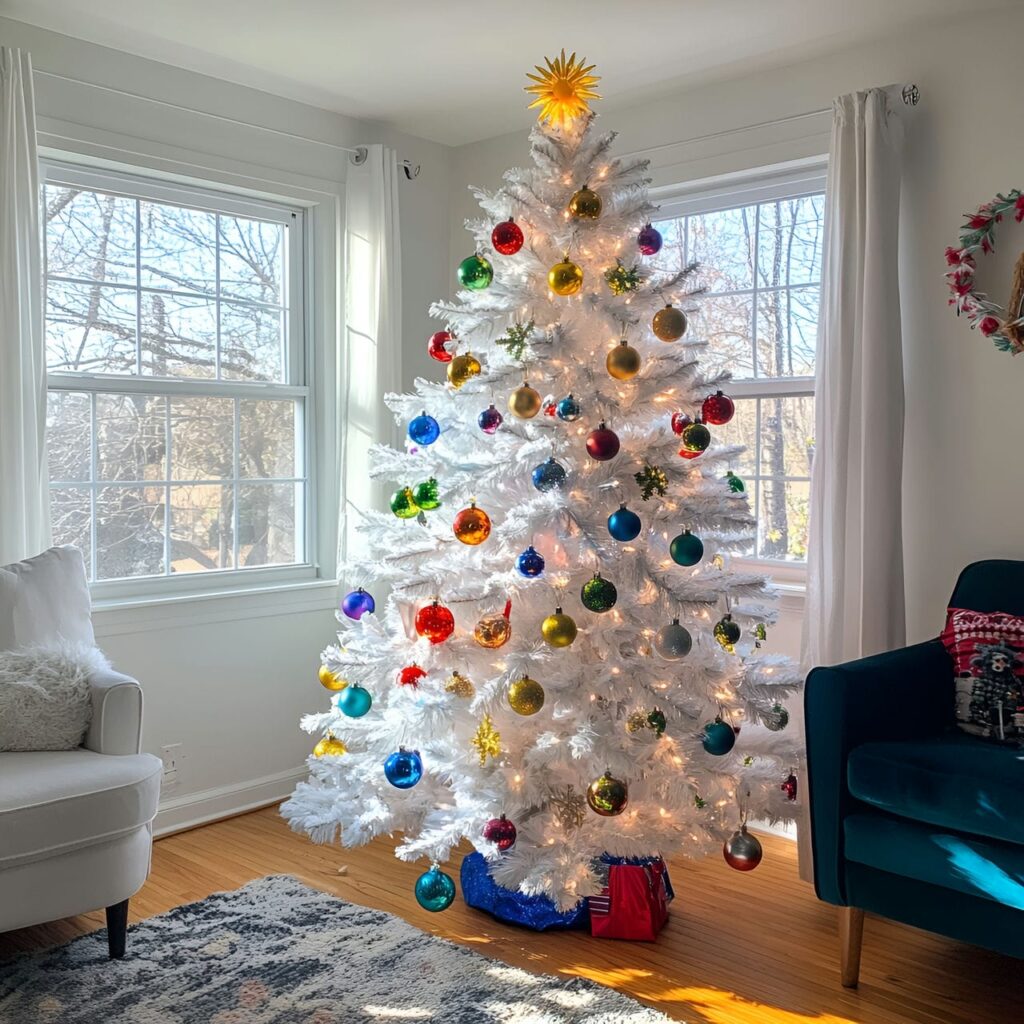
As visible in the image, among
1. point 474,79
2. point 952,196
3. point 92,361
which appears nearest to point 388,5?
point 474,79

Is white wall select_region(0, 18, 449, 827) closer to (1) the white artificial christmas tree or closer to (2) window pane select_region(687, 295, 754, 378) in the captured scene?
(1) the white artificial christmas tree

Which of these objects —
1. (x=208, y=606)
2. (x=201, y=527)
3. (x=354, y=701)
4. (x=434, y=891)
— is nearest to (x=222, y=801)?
(x=208, y=606)

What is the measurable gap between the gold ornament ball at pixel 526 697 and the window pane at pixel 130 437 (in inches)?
69.1

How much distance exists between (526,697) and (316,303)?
2158 millimetres

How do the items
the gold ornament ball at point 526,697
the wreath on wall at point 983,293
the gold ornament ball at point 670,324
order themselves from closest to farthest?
the gold ornament ball at point 526,697 → the gold ornament ball at point 670,324 → the wreath on wall at point 983,293

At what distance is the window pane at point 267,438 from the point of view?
3.93 m

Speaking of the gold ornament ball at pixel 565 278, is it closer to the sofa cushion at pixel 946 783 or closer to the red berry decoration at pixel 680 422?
the red berry decoration at pixel 680 422

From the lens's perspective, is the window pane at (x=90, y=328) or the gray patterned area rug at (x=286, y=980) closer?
the gray patterned area rug at (x=286, y=980)

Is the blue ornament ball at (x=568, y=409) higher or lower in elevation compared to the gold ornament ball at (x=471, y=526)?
higher

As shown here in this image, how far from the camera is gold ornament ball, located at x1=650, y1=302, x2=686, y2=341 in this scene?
2742 millimetres

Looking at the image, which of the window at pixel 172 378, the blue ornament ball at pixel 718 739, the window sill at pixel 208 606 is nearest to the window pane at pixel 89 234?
the window at pixel 172 378

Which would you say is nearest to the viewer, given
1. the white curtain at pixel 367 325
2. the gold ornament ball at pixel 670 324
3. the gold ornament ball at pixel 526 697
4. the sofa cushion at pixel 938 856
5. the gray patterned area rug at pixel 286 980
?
the sofa cushion at pixel 938 856

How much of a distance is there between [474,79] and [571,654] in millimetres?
2109

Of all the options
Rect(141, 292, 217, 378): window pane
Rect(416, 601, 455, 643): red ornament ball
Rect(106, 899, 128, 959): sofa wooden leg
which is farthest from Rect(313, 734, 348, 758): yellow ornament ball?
Rect(141, 292, 217, 378): window pane
